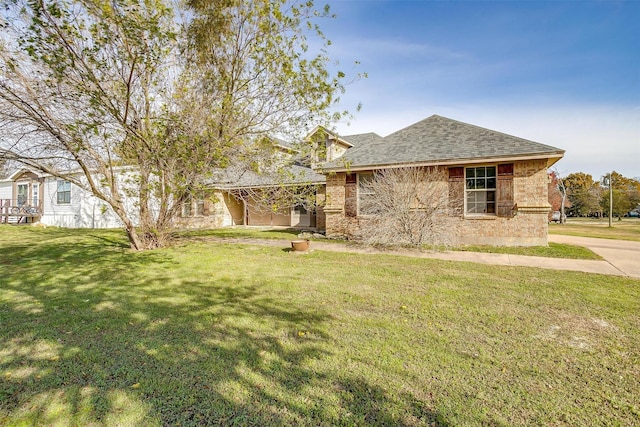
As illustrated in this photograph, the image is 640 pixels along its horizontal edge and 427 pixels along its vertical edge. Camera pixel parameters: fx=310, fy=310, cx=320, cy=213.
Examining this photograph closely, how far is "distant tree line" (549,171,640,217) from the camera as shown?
103 feet

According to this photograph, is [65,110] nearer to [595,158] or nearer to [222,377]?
[222,377]

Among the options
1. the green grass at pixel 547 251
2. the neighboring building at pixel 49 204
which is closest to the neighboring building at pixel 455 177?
the green grass at pixel 547 251

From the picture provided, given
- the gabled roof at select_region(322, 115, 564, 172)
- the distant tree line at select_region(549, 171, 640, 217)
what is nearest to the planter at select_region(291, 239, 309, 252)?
the gabled roof at select_region(322, 115, 564, 172)

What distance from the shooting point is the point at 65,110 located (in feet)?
24.5

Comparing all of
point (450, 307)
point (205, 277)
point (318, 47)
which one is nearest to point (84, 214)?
point (205, 277)

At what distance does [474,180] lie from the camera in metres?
12.2

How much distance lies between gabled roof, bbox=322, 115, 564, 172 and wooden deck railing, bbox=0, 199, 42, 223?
72.1 ft

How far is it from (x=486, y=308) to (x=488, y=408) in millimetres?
2668

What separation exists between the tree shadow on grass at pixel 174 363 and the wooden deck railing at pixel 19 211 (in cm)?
2142

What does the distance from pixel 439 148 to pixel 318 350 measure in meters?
11.4

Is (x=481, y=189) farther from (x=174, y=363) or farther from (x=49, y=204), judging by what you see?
(x=49, y=204)

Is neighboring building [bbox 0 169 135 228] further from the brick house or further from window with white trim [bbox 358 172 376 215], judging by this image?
A: window with white trim [bbox 358 172 376 215]

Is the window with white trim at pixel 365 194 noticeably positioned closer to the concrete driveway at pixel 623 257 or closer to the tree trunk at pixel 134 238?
the concrete driveway at pixel 623 257

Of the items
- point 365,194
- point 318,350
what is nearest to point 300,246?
point 365,194
